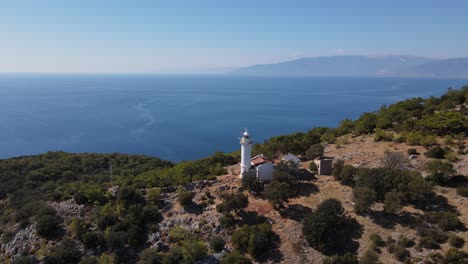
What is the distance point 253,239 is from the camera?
61.1ft

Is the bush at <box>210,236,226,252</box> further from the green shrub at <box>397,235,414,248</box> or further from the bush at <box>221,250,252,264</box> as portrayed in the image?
the green shrub at <box>397,235,414,248</box>

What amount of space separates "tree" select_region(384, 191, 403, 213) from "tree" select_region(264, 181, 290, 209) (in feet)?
19.8

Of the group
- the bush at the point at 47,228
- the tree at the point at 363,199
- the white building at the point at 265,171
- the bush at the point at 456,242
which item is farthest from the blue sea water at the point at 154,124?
the bush at the point at 456,242

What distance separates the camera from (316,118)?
112 metres

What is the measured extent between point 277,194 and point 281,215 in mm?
1391

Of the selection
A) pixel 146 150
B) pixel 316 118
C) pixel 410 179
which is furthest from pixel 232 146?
pixel 410 179

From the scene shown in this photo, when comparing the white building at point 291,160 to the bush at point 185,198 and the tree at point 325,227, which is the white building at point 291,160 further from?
the bush at point 185,198

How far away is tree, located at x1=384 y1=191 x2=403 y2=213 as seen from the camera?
19281 millimetres

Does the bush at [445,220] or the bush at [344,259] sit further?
the bush at [445,220]

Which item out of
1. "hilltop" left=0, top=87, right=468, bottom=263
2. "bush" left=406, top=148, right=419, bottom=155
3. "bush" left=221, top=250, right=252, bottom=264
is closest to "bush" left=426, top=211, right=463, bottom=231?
"hilltop" left=0, top=87, right=468, bottom=263

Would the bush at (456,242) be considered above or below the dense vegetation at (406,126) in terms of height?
below

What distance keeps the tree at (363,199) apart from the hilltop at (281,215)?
81 mm

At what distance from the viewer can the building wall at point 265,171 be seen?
25000 mm

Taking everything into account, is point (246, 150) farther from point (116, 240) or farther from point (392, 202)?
point (116, 240)
